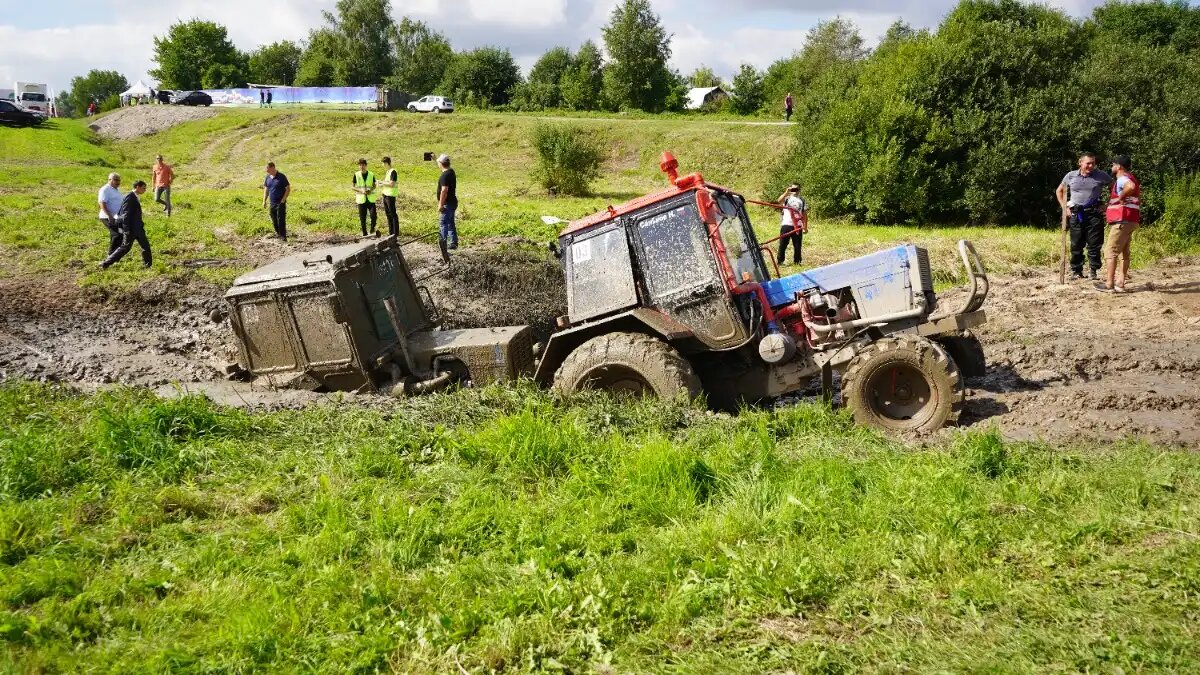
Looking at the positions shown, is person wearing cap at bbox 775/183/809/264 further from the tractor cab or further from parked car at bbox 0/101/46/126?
parked car at bbox 0/101/46/126

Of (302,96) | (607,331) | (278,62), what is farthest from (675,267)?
(278,62)

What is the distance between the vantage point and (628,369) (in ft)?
25.8

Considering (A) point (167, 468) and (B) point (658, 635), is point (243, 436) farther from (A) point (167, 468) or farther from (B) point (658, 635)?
(B) point (658, 635)

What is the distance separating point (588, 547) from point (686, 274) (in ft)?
10.7

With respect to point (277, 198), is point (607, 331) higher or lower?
lower

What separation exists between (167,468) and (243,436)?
0.81 metres

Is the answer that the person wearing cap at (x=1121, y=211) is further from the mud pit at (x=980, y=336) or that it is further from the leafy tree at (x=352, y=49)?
the leafy tree at (x=352, y=49)

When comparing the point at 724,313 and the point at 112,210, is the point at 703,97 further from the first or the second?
the point at 724,313

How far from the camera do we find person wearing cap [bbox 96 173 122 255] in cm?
1451

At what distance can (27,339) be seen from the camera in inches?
443

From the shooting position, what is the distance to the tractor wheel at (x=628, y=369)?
25.1 ft

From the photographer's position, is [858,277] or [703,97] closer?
[858,277]

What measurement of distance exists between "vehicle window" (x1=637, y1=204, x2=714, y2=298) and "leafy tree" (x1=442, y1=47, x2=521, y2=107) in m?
49.4

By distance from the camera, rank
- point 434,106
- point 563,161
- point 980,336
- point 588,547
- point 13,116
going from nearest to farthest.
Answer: point 588,547, point 980,336, point 563,161, point 13,116, point 434,106
